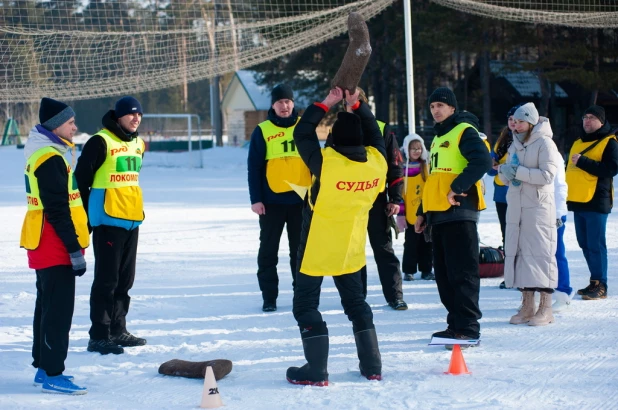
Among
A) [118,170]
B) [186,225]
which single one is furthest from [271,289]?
[186,225]

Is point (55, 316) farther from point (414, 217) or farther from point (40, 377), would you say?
point (414, 217)

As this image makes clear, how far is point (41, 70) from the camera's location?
14125mm

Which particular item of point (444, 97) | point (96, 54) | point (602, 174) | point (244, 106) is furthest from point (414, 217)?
point (244, 106)

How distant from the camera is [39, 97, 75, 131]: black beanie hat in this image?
4.89 m

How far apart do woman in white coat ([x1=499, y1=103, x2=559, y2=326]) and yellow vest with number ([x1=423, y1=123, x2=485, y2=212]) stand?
0.65m

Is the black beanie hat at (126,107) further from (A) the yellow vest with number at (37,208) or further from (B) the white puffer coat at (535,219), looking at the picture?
(B) the white puffer coat at (535,219)

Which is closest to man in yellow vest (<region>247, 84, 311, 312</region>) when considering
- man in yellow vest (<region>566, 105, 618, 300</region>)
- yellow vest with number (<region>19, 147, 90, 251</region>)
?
yellow vest with number (<region>19, 147, 90, 251</region>)

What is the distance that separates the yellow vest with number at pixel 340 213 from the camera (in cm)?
477

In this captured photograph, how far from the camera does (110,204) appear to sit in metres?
5.68

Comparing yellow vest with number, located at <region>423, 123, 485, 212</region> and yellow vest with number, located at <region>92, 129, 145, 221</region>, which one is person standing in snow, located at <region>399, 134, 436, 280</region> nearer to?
yellow vest with number, located at <region>423, 123, 485, 212</region>

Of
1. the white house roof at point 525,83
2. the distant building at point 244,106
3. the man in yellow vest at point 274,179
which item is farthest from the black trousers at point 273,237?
the distant building at point 244,106

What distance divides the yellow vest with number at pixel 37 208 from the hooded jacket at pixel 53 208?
3cm

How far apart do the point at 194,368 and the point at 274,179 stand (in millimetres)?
2328

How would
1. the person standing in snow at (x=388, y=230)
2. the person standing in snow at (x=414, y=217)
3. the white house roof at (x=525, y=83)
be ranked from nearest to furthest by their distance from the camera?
the person standing in snow at (x=388, y=230)
the person standing in snow at (x=414, y=217)
the white house roof at (x=525, y=83)
